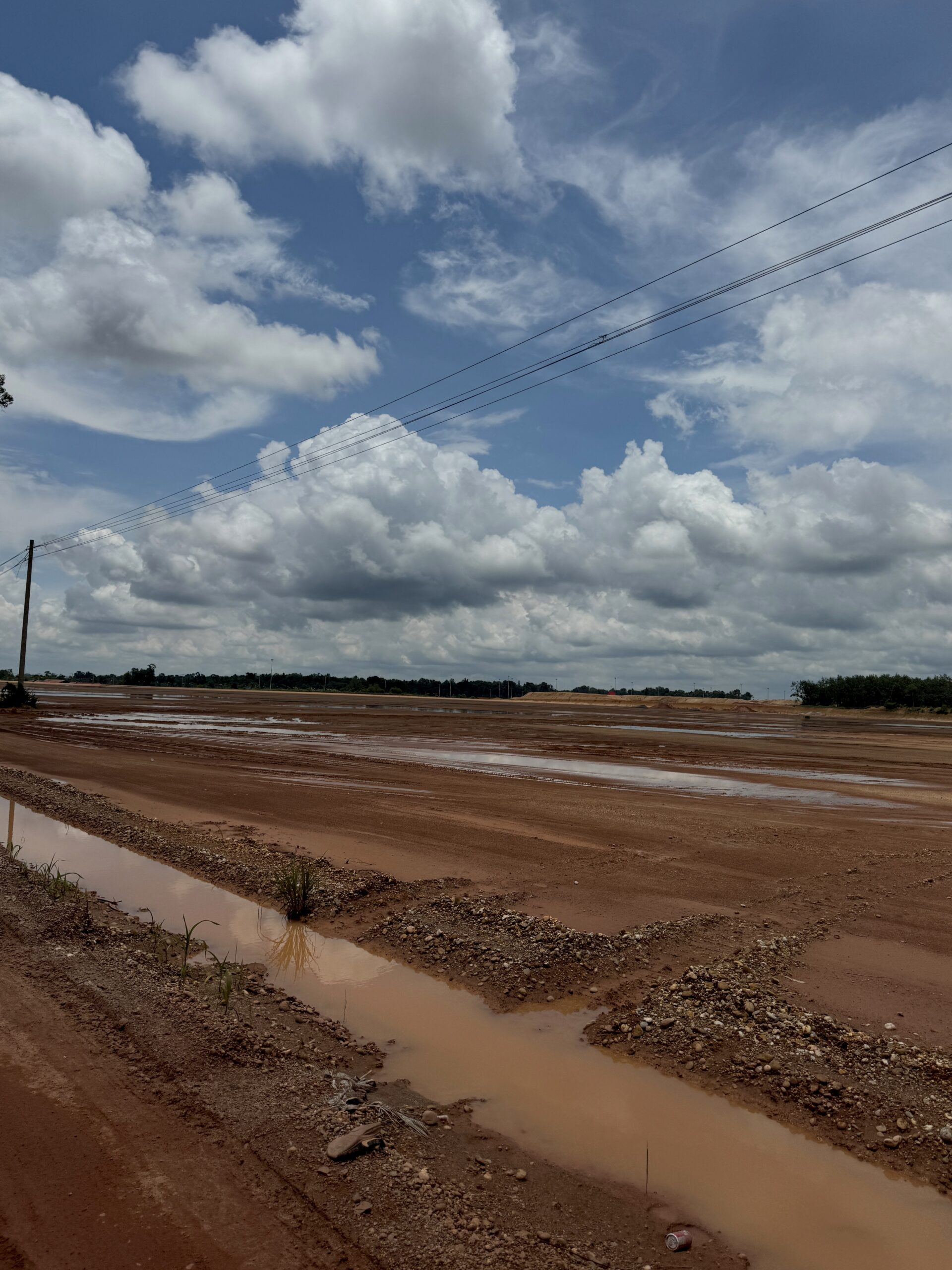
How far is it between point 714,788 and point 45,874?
1673 centimetres

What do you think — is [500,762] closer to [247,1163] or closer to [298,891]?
[298,891]

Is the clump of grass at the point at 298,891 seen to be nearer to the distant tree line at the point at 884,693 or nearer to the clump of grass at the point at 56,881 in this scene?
the clump of grass at the point at 56,881

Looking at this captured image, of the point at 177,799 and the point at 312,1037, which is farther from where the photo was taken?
the point at 177,799

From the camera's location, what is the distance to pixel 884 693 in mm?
110125

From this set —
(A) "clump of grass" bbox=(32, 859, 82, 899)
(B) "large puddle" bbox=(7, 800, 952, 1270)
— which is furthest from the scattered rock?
(A) "clump of grass" bbox=(32, 859, 82, 899)

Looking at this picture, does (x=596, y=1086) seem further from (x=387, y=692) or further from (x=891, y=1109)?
(x=387, y=692)

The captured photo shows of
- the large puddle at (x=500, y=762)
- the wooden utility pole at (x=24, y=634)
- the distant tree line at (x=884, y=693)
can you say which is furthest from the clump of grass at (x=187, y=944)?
the distant tree line at (x=884, y=693)

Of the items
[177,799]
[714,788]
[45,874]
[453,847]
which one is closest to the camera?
[45,874]

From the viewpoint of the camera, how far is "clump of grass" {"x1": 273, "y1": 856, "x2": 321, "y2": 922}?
925 centimetres

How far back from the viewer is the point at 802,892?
1038 cm

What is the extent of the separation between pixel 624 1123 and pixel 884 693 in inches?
4718

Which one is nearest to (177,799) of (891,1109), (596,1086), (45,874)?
(45,874)

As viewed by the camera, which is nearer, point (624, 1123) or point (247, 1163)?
point (247, 1163)

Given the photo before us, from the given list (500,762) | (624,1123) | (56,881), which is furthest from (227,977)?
(500,762)
